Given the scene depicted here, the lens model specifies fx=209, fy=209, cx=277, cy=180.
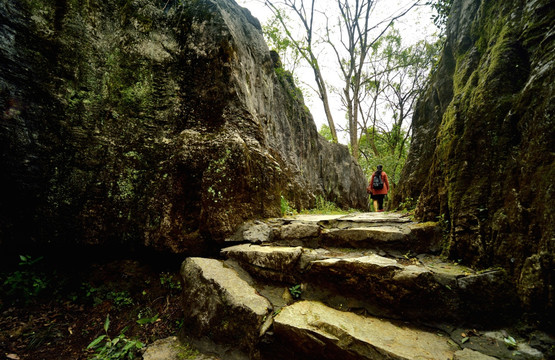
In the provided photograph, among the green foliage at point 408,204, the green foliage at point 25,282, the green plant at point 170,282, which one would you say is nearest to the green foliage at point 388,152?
the green foliage at point 408,204

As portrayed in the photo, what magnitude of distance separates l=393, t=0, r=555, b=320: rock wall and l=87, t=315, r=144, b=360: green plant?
409 centimetres

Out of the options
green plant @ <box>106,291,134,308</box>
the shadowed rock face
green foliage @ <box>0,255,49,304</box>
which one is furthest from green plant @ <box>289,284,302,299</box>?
green foliage @ <box>0,255,49,304</box>

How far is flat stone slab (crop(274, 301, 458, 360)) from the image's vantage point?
5.82ft

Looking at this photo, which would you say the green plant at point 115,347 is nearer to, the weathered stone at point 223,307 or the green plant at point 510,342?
the weathered stone at point 223,307

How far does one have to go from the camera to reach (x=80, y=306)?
3223 millimetres

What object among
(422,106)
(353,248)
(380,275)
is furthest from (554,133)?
(422,106)

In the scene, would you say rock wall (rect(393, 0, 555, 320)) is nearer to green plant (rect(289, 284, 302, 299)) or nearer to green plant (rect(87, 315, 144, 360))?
green plant (rect(289, 284, 302, 299))

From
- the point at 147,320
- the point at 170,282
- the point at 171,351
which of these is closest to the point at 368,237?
the point at 171,351

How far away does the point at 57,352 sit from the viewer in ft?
8.70

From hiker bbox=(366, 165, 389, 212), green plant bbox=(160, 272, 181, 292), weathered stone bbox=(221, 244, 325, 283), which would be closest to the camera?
weathered stone bbox=(221, 244, 325, 283)

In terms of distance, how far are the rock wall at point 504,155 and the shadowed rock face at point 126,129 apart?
2.97 meters

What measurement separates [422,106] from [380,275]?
493 centimetres

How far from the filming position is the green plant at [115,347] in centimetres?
247

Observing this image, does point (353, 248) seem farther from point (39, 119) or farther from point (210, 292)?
point (39, 119)
